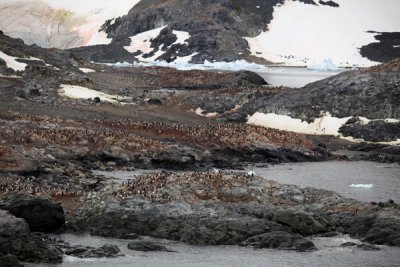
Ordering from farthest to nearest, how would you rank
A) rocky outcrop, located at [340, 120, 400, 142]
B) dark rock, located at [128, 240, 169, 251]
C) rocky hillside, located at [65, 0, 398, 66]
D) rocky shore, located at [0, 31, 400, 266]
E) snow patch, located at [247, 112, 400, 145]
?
rocky hillside, located at [65, 0, 398, 66] → snow patch, located at [247, 112, 400, 145] → rocky outcrop, located at [340, 120, 400, 142] → rocky shore, located at [0, 31, 400, 266] → dark rock, located at [128, 240, 169, 251]

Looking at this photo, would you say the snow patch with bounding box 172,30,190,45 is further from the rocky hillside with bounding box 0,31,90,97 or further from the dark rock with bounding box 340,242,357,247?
the dark rock with bounding box 340,242,357,247

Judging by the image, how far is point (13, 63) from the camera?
81500 millimetres

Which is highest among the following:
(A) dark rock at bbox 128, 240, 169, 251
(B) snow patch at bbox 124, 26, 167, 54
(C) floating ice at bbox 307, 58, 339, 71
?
(B) snow patch at bbox 124, 26, 167, 54

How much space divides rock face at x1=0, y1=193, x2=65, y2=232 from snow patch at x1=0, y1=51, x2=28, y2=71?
5598cm

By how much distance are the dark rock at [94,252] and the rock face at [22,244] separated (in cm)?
63

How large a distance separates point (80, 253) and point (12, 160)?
1468cm

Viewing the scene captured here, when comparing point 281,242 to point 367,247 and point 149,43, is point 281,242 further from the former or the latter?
point 149,43

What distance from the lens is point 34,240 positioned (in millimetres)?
23453

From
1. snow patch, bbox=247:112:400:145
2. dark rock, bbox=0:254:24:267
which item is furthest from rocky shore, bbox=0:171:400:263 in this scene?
snow patch, bbox=247:112:400:145

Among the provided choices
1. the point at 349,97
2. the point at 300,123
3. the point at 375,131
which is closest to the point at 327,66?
the point at 349,97

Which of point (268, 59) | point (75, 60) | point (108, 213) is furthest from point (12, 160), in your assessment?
point (268, 59)

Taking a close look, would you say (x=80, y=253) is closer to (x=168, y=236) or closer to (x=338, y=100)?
(x=168, y=236)

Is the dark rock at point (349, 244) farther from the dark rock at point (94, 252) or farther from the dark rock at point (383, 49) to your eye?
the dark rock at point (383, 49)

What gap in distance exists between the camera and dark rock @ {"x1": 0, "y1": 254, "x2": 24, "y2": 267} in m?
21.0
